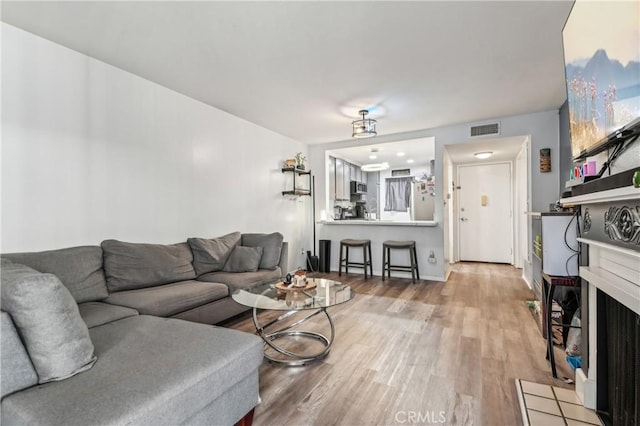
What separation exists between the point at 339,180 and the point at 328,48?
4.44 m

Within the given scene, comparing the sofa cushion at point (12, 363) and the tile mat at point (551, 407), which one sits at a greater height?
the sofa cushion at point (12, 363)

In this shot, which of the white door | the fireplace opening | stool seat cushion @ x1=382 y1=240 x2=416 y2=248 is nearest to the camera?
the fireplace opening

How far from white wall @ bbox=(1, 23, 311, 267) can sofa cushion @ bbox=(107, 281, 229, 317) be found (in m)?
0.66

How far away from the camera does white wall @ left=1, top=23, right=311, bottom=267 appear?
2.19 meters

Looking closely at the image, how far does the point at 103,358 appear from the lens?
1337mm

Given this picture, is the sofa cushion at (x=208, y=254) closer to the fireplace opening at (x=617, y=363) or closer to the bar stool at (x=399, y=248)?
the bar stool at (x=399, y=248)

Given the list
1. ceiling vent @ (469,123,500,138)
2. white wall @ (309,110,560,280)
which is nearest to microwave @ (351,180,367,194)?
white wall @ (309,110,560,280)

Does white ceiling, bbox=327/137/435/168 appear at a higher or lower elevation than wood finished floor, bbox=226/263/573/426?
higher

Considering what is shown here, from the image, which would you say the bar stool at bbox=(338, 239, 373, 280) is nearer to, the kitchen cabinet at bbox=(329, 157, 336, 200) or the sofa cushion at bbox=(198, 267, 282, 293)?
the kitchen cabinet at bbox=(329, 157, 336, 200)

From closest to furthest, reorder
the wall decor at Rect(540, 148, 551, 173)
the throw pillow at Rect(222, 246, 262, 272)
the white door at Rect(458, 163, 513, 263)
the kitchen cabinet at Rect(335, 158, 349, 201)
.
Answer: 1. the throw pillow at Rect(222, 246, 262, 272)
2. the wall decor at Rect(540, 148, 551, 173)
3. the white door at Rect(458, 163, 513, 263)
4. the kitchen cabinet at Rect(335, 158, 349, 201)

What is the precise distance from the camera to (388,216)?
8.95 meters

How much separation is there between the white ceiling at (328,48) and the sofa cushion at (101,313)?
200 centimetres

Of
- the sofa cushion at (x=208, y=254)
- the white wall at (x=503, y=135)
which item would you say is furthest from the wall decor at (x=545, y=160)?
the sofa cushion at (x=208, y=254)

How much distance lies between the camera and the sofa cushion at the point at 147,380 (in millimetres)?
1004
